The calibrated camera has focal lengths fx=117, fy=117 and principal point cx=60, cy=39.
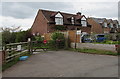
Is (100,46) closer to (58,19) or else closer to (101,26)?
(58,19)

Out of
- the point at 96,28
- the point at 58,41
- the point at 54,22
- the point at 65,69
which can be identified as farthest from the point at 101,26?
the point at 65,69

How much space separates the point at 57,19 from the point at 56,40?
46.8ft

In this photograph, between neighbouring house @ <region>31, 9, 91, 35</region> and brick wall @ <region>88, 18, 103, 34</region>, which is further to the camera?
brick wall @ <region>88, 18, 103, 34</region>

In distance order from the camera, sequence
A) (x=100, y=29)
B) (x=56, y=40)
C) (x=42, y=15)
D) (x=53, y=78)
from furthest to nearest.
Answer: (x=100, y=29) → (x=42, y=15) → (x=56, y=40) → (x=53, y=78)

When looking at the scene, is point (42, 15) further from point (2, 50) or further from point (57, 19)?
point (2, 50)

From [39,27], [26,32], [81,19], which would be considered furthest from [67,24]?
[26,32]

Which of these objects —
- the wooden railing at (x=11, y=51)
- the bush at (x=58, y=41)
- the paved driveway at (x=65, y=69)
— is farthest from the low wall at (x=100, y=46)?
the wooden railing at (x=11, y=51)

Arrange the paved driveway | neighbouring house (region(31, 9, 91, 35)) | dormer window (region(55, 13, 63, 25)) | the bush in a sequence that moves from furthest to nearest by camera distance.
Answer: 1. dormer window (region(55, 13, 63, 25))
2. neighbouring house (region(31, 9, 91, 35))
3. the bush
4. the paved driveway

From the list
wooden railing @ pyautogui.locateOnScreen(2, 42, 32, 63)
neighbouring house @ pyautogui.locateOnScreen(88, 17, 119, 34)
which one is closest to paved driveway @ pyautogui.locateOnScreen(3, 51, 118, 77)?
wooden railing @ pyautogui.locateOnScreen(2, 42, 32, 63)

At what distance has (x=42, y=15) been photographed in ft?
92.6

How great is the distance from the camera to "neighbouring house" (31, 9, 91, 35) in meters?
27.5

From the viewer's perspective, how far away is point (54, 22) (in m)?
27.8

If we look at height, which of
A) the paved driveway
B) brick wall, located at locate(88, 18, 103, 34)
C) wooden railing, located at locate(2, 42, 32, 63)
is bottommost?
the paved driveway

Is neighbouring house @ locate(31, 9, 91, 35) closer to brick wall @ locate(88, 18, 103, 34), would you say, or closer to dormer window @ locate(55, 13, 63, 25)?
dormer window @ locate(55, 13, 63, 25)
